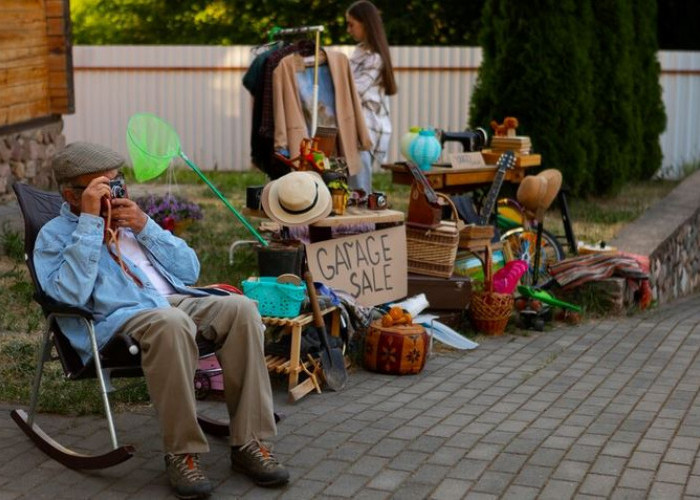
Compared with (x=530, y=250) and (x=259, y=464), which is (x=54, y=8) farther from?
(x=259, y=464)

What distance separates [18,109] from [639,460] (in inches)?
275

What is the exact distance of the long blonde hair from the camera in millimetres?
8656

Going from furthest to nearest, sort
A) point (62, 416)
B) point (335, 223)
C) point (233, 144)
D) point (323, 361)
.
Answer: point (233, 144) → point (335, 223) → point (323, 361) → point (62, 416)

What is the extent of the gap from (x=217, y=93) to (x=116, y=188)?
12021 millimetres

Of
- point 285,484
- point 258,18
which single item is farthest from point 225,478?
point 258,18

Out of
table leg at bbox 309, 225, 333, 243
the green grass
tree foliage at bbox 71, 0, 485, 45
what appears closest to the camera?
the green grass

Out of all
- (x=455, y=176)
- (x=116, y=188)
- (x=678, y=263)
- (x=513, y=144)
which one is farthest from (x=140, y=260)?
(x=678, y=263)

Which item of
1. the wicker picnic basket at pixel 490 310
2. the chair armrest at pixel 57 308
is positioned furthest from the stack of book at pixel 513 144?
the chair armrest at pixel 57 308

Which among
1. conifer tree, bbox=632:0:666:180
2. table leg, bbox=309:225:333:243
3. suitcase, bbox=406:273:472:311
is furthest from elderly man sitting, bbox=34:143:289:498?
conifer tree, bbox=632:0:666:180

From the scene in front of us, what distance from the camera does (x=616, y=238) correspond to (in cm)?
985

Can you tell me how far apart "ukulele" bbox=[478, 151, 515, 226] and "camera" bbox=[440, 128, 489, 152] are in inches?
9.9

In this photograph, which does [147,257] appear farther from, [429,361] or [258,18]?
[258,18]

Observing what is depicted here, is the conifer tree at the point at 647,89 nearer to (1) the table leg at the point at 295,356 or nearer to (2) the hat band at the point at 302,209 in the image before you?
(2) the hat band at the point at 302,209

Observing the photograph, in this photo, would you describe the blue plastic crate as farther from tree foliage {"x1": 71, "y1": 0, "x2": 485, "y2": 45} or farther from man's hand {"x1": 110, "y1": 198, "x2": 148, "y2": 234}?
tree foliage {"x1": 71, "y1": 0, "x2": 485, "y2": 45}
